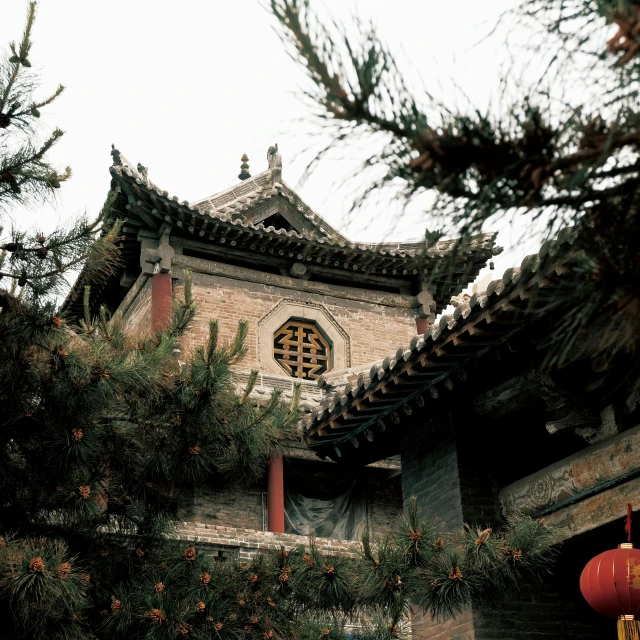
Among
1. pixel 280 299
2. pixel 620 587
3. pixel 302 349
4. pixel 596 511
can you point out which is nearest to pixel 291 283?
pixel 280 299

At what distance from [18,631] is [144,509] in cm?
123

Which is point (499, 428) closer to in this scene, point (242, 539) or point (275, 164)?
point (242, 539)

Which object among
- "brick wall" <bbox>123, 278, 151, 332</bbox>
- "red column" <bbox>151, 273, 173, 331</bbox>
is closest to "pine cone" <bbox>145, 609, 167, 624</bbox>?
"red column" <bbox>151, 273, 173, 331</bbox>

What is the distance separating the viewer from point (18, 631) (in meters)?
5.83

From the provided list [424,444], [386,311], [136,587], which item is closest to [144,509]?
[136,587]

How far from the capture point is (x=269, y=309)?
16.5m

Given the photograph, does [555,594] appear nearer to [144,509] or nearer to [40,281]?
[144,509]

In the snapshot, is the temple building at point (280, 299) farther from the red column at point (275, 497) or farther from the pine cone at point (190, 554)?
the pine cone at point (190, 554)

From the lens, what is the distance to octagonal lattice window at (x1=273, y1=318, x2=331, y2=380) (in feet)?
53.7

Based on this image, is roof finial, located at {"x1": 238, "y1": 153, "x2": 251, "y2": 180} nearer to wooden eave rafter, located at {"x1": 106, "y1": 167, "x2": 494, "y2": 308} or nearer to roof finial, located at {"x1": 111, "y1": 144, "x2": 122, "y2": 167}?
wooden eave rafter, located at {"x1": 106, "y1": 167, "x2": 494, "y2": 308}

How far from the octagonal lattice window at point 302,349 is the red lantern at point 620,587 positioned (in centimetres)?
1036

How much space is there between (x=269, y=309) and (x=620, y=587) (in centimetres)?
1100

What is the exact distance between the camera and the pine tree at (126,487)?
5.62 meters

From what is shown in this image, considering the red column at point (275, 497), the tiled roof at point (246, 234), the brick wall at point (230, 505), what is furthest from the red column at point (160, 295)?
the red column at point (275, 497)
